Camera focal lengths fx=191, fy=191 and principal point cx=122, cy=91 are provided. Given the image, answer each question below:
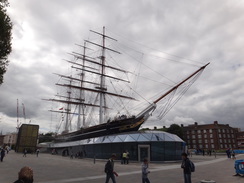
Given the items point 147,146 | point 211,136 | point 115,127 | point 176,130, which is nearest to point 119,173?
point 147,146

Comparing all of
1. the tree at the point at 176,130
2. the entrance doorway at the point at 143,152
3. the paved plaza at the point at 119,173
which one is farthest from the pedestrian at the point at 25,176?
the tree at the point at 176,130

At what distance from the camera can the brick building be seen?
289 feet

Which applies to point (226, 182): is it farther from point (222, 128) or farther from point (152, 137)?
point (222, 128)

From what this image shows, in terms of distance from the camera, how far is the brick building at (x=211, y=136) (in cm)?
8812

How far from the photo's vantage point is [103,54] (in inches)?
2005

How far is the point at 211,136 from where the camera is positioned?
291 feet

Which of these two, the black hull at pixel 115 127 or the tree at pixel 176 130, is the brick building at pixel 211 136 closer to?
the tree at pixel 176 130

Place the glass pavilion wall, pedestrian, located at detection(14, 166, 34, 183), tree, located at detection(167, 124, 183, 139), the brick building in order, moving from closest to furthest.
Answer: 1. pedestrian, located at detection(14, 166, 34, 183)
2. the glass pavilion wall
3. tree, located at detection(167, 124, 183, 139)
4. the brick building

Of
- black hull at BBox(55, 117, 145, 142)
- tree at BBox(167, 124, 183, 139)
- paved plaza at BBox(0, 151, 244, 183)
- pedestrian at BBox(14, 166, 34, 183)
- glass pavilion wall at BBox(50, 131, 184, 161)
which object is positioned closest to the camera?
pedestrian at BBox(14, 166, 34, 183)

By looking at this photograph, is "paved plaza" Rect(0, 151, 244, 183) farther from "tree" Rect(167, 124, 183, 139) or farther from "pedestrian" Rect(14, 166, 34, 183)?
"tree" Rect(167, 124, 183, 139)

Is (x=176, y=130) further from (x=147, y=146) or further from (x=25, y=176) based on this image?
(x=25, y=176)

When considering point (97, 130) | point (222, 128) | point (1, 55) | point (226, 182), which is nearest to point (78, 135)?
point (97, 130)

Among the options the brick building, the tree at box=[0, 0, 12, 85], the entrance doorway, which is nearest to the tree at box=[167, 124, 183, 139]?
the brick building

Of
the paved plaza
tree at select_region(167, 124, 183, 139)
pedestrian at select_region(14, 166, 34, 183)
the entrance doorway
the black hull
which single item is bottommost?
the paved plaza
